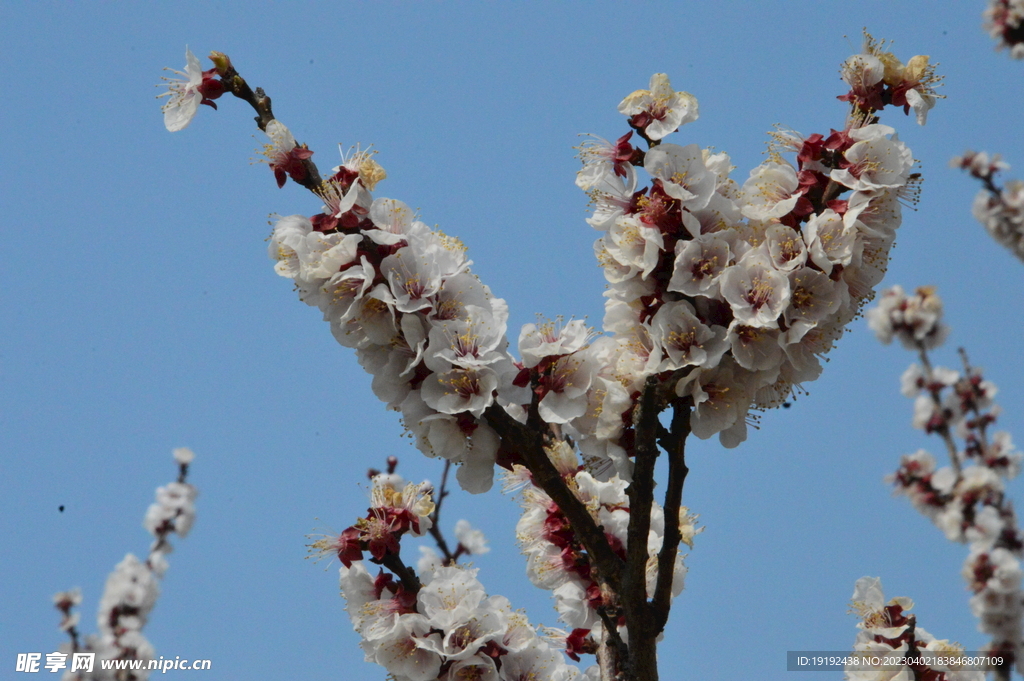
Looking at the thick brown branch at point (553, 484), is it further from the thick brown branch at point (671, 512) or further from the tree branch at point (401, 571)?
the tree branch at point (401, 571)

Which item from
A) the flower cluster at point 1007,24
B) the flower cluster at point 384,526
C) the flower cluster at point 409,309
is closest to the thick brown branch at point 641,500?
the flower cluster at point 409,309

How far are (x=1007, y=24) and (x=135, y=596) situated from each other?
249 inches

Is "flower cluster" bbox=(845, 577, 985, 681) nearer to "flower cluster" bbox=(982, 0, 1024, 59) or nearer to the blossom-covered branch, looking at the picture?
the blossom-covered branch

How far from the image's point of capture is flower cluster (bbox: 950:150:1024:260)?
452 cm

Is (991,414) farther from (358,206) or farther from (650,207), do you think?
(358,206)

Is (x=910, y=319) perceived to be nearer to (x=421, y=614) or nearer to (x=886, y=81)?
(x=886, y=81)

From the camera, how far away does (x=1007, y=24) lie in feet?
20.1

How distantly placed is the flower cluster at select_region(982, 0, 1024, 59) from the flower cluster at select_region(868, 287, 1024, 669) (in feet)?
11.1

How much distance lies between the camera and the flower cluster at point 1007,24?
236 inches

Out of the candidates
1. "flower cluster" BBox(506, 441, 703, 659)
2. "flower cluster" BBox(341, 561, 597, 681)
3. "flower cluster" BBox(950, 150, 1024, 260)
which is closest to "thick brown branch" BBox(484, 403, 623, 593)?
"flower cluster" BBox(506, 441, 703, 659)

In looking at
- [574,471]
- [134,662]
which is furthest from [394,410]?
[134,662]

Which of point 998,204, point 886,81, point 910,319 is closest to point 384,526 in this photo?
point 910,319

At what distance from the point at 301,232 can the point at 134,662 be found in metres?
2.00

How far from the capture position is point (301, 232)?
3514mm
